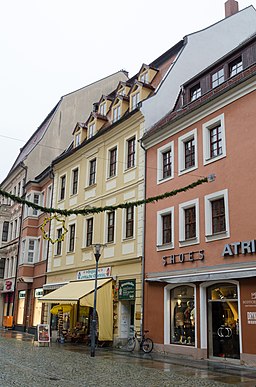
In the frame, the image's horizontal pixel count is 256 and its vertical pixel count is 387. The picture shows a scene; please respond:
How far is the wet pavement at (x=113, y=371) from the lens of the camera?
11.7 metres

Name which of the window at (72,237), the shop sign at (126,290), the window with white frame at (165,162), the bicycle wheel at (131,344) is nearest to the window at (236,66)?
the window with white frame at (165,162)

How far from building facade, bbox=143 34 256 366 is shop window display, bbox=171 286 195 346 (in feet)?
0.13

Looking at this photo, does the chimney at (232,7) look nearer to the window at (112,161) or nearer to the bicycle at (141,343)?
the window at (112,161)

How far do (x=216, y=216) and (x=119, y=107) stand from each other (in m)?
11.5

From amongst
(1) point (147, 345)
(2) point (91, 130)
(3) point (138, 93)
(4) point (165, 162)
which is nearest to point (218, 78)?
(4) point (165, 162)

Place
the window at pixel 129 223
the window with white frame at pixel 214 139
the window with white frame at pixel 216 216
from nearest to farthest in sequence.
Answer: the window with white frame at pixel 216 216
the window with white frame at pixel 214 139
the window at pixel 129 223

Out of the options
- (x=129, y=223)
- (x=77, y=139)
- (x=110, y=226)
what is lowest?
(x=129, y=223)

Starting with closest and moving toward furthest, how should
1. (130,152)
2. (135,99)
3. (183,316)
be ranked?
(183,316), (130,152), (135,99)

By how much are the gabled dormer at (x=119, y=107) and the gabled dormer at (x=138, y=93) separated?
0.98 m

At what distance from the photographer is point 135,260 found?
2256cm

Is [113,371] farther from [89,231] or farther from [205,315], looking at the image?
[89,231]

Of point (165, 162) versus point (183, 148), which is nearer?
point (183, 148)

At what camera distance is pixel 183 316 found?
64.3 feet

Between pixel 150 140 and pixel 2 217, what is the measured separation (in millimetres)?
24277
